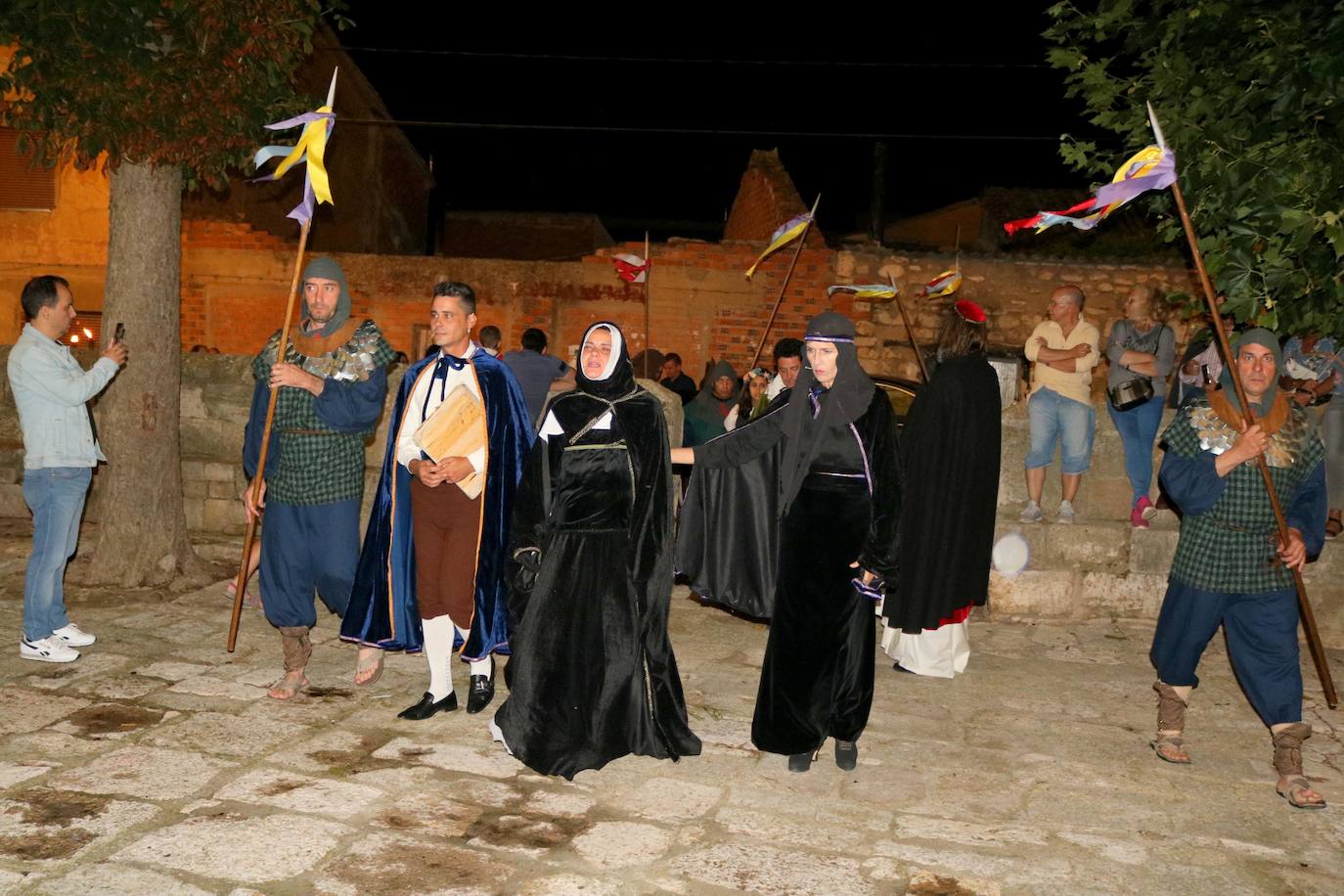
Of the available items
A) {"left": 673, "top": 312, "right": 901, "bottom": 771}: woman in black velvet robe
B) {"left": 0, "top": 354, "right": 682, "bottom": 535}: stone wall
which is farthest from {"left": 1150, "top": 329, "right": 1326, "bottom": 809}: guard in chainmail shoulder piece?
{"left": 0, "top": 354, "right": 682, "bottom": 535}: stone wall

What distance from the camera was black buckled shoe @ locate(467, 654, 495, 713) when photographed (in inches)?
223

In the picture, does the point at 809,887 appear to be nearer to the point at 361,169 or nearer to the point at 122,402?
the point at 122,402

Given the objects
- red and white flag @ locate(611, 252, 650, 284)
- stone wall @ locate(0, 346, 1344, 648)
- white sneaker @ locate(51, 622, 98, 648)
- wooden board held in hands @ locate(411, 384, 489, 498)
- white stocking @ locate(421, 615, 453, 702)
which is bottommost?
white sneaker @ locate(51, 622, 98, 648)

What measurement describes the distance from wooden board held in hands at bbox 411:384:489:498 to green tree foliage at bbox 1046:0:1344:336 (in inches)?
144

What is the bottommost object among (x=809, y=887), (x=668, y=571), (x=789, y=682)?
(x=809, y=887)

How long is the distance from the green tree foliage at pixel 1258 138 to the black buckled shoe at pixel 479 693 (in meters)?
4.03

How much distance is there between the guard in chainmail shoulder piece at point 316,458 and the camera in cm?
566

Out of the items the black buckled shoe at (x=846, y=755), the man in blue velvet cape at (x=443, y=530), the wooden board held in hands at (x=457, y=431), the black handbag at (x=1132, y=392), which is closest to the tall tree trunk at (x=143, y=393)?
the man in blue velvet cape at (x=443, y=530)

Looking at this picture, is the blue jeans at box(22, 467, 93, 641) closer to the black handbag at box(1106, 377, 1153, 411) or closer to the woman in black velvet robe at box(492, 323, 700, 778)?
the woman in black velvet robe at box(492, 323, 700, 778)

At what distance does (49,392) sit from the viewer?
19.8 ft

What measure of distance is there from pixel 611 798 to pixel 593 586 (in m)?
0.87

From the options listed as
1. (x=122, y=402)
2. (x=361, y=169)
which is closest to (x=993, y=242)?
(x=361, y=169)

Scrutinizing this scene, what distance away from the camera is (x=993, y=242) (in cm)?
2344

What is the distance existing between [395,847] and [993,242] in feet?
70.2
